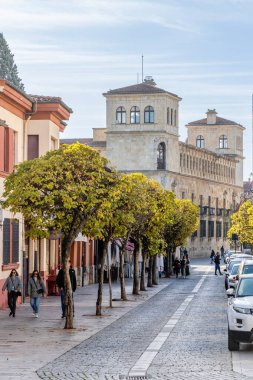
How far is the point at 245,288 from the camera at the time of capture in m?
24.4

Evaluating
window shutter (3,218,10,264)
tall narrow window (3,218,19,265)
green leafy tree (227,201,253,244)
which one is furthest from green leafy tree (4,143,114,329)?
green leafy tree (227,201,253,244)

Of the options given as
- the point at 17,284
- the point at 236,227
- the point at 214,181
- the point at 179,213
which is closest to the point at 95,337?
the point at 17,284

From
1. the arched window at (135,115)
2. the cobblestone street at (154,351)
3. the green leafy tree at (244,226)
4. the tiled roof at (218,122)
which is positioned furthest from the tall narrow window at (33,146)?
the tiled roof at (218,122)

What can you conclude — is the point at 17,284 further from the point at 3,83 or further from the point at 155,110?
the point at 155,110

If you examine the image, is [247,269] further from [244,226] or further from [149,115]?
[149,115]

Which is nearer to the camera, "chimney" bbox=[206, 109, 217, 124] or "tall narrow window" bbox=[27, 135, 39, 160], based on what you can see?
"tall narrow window" bbox=[27, 135, 39, 160]

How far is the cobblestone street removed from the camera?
1959 cm

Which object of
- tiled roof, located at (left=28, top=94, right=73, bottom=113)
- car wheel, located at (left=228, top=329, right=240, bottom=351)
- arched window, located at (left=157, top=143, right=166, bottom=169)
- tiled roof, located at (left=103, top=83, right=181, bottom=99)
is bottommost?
car wheel, located at (left=228, top=329, right=240, bottom=351)

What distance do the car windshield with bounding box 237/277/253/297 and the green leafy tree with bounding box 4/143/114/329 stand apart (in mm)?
6268

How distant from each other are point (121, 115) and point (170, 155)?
735 cm

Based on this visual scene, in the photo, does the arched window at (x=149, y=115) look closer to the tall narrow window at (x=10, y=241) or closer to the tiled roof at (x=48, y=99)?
the tiled roof at (x=48, y=99)

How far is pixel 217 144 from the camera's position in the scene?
174875 mm

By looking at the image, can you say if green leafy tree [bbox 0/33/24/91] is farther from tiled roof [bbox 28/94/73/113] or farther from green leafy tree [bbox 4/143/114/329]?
green leafy tree [bbox 4/143/114/329]

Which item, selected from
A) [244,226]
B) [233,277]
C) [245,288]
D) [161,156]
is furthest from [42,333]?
[161,156]
